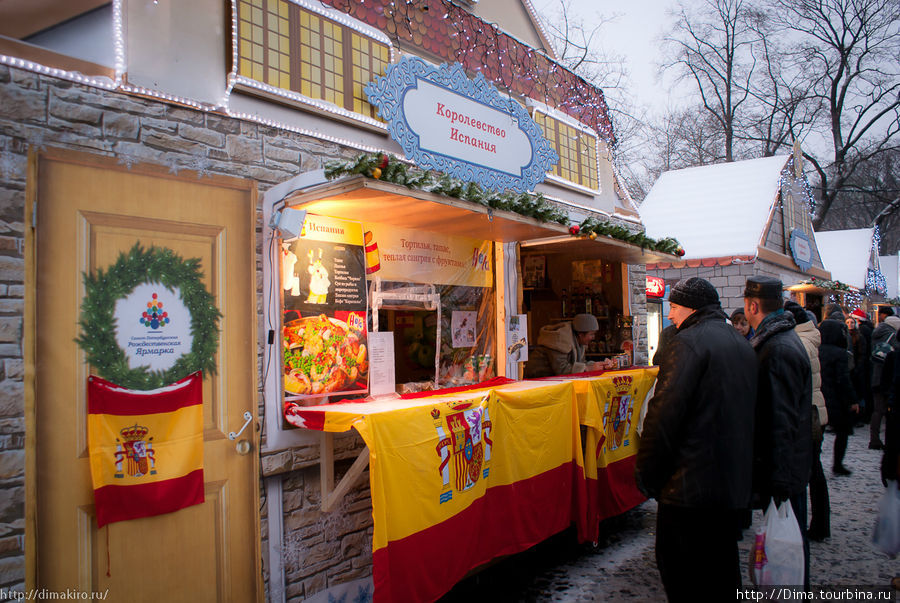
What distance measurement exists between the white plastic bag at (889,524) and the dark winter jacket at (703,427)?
1.62 metres

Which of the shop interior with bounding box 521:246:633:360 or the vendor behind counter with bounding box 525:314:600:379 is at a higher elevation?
the shop interior with bounding box 521:246:633:360

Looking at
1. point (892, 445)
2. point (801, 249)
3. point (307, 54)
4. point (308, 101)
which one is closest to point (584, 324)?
point (892, 445)

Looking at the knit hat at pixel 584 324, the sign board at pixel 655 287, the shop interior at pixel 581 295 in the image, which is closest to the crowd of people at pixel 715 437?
the knit hat at pixel 584 324

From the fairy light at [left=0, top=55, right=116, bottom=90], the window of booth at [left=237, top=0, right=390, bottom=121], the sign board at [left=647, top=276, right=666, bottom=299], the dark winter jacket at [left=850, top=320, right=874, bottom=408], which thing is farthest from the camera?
the sign board at [left=647, top=276, right=666, bottom=299]

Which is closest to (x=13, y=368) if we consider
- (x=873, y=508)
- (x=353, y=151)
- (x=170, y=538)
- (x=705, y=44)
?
(x=170, y=538)

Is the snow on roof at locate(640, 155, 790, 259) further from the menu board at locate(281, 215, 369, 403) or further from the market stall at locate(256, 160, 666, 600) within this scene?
the menu board at locate(281, 215, 369, 403)

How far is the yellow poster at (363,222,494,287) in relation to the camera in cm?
458

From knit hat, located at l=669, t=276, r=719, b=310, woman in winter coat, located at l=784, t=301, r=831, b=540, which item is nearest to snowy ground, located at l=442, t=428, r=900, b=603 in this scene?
woman in winter coat, located at l=784, t=301, r=831, b=540

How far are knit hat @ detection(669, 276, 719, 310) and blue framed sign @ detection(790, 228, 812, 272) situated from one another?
43.9 ft

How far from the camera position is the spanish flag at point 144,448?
3.11 metres

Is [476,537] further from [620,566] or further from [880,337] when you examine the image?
[880,337]

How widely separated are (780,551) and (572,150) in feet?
16.3

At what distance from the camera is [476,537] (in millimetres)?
4082

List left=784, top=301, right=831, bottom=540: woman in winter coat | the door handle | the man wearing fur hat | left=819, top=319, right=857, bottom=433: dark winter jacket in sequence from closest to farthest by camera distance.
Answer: the door handle, left=784, top=301, right=831, bottom=540: woman in winter coat, left=819, top=319, right=857, bottom=433: dark winter jacket, the man wearing fur hat
